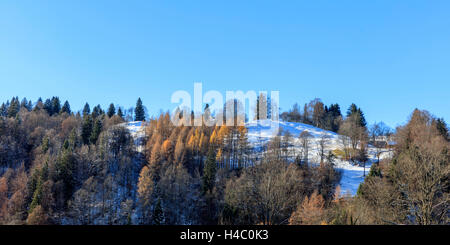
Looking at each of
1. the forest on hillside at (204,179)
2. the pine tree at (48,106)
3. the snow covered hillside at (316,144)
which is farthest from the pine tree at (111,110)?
the snow covered hillside at (316,144)

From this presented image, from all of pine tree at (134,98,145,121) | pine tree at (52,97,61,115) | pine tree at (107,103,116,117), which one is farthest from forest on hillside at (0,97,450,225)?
pine tree at (134,98,145,121)

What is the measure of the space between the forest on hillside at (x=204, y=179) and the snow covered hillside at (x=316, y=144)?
188 cm

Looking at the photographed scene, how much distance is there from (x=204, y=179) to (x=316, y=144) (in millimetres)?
32888

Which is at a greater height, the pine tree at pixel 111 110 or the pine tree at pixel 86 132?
the pine tree at pixel 111 110

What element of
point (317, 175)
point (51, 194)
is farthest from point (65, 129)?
point (317, 175)

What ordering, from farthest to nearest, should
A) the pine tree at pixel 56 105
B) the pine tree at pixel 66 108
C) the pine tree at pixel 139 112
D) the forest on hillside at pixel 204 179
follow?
the pine tree at pixel 139 112 < the pine tree at pixel 56 105 < the pine tree at pixel 66 108 < the forest on hillside at pixel 204 179

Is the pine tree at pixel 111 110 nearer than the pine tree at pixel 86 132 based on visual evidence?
No

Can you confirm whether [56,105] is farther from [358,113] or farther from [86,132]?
[358,113]

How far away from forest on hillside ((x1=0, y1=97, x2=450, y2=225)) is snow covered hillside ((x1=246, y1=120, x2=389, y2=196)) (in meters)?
1.88

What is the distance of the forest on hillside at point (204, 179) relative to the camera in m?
17.8

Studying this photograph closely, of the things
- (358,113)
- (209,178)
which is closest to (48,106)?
(209,178)

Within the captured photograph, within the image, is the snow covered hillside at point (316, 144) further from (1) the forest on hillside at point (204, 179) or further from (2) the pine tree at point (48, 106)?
(2) the pine tree at point (48, 106)

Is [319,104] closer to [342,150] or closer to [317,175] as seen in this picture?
[342,150]
